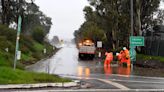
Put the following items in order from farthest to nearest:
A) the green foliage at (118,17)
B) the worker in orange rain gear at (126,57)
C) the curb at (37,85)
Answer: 1. the green foliage at (118,17)
2. the worker in orange rain gear at (126,57)
3. the curb at (37,85)

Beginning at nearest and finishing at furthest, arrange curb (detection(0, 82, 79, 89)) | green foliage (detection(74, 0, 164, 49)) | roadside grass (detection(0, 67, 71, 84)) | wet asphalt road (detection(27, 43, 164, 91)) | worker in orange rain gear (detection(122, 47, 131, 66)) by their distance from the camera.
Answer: curb (detection(0, 82, 79, 89)) → roadside grass (detection(0, 67, 71, 84)) → wet asphalt road (detection(27, 43, 164, 91)) → worker in orange rain gear (detection(122, 47, 131, 66)) → green foliage (detection(74, 0, 164, 49))

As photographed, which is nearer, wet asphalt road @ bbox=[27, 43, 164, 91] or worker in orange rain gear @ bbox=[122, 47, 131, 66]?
wet asphalt road @ bbox=[27, 43, 164, 91]

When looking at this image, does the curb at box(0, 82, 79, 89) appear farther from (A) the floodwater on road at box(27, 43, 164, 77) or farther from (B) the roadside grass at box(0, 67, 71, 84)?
(A) the floodwater on road at box(27, 43, 164, 77)

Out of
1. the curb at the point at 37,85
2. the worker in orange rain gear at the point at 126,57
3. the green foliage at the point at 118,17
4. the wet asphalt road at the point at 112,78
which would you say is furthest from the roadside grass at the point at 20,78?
the green foliage at the point at 118,17

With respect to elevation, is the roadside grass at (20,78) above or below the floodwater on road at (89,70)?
below

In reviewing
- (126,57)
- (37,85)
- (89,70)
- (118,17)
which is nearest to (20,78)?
(37,85)

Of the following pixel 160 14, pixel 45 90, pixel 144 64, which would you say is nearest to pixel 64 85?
pixel 45 90

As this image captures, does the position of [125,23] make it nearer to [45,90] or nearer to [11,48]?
[11,48]

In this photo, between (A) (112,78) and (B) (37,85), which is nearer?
(B) (37,85)

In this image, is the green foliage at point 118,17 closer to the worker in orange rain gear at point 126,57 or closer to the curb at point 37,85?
the worker in orange rain gear at point 126,57

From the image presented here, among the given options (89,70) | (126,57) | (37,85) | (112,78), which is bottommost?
(37,85)

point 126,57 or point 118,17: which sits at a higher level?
point 118,17

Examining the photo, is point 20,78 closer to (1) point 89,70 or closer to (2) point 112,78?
(2) point 112,78

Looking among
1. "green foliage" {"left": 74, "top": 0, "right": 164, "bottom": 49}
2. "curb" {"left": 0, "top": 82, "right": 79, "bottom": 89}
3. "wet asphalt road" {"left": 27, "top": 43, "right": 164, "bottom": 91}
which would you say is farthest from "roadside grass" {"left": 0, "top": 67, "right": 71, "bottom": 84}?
"green foliage" {"left": 74, "top": 0, "right": 164, "bottom": 49}
